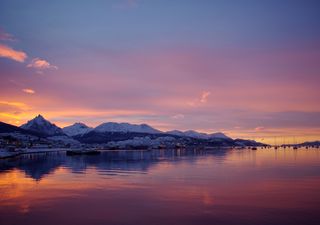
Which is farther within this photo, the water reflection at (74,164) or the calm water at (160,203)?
the water reflection at (74,164)

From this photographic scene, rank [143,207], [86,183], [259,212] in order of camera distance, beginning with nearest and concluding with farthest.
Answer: [259,212] < [143,207] < [86,183]

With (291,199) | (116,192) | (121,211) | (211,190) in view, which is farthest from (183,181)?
(121,211)

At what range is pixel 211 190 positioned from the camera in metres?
29.7

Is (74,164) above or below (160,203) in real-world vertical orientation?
below

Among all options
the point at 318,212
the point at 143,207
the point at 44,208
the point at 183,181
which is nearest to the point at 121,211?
the point at 143,207

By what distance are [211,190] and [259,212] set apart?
891 centimetres

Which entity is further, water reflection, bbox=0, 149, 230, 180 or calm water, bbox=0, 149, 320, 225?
water reflection, bbox=0, 149, 230, 180

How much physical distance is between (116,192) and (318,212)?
16.1 meters

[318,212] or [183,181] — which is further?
[183,181]

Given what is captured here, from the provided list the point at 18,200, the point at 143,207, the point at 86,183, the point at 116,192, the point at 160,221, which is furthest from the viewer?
the point at 86,183

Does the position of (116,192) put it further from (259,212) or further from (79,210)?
(259,212)

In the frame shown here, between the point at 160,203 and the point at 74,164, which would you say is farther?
the point at 74,164

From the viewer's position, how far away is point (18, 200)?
81.4ft

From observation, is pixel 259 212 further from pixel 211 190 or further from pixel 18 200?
pixel 18 200
